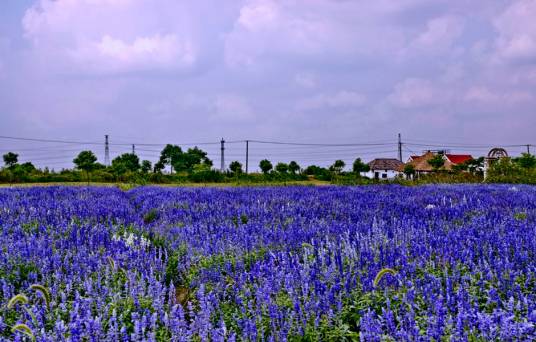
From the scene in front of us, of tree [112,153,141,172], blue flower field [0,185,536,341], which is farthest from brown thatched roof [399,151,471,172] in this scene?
blue flower field [0,185,536,341]

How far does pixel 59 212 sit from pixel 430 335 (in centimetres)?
626

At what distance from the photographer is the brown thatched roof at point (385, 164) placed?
71562mm

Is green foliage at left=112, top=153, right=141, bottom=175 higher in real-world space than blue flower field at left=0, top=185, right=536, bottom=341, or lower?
higher

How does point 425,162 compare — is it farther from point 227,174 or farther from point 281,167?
point 227,174

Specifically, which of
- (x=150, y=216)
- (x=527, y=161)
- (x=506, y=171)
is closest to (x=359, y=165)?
(x=527, y=161)

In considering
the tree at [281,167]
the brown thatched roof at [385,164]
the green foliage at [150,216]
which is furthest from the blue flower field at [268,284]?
the brown thatched roof at [385,164]

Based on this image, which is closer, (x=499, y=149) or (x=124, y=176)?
(x=124, y=176)

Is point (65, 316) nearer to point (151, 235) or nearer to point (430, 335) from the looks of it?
point (430, 335)

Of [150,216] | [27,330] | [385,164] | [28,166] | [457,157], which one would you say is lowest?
[27,330]

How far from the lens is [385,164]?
72375 mm

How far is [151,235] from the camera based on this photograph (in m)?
5.93

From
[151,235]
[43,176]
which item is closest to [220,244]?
[151,235]

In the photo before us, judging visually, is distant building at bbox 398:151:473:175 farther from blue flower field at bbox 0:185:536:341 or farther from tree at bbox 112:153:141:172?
blue flower field at bbox 0:185:536:341

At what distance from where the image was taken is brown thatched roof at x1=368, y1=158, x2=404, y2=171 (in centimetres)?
7156
